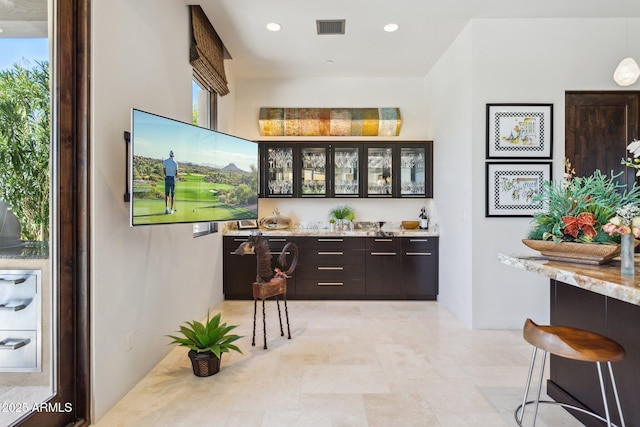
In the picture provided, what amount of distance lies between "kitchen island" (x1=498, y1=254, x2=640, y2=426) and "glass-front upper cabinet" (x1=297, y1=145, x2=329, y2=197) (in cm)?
306

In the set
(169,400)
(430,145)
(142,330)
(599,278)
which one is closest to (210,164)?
(142,330)

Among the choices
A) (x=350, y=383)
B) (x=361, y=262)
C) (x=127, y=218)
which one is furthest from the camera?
(x=361, y=262)

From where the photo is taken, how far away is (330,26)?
12.0 feet

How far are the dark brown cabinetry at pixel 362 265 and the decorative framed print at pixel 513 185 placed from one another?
3.91 feet

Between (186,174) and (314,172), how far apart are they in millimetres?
2554

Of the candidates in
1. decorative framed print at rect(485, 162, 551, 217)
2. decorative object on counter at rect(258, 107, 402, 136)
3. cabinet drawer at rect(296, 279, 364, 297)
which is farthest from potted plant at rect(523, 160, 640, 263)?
decorative object on counter at rect(258, 107, 402, 136)

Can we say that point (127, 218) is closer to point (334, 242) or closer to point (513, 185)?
point (334, 242)

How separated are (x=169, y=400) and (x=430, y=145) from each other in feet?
14.0

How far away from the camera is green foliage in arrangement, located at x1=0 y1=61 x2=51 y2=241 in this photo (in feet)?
5.31

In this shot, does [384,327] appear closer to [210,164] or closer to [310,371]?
[310,371]

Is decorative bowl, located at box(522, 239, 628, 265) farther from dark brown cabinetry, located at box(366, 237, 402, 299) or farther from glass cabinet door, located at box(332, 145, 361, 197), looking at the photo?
glass cabinet door, located at box(332, 145, 361, 197)

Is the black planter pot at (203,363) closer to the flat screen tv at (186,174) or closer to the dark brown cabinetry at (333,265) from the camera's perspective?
the flat screen tv at (186,174)

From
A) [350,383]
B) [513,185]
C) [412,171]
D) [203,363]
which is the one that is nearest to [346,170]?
[412,171]

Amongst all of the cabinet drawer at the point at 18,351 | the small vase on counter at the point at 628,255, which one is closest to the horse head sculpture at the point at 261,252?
the cabinet drawer at the point at 18,351
